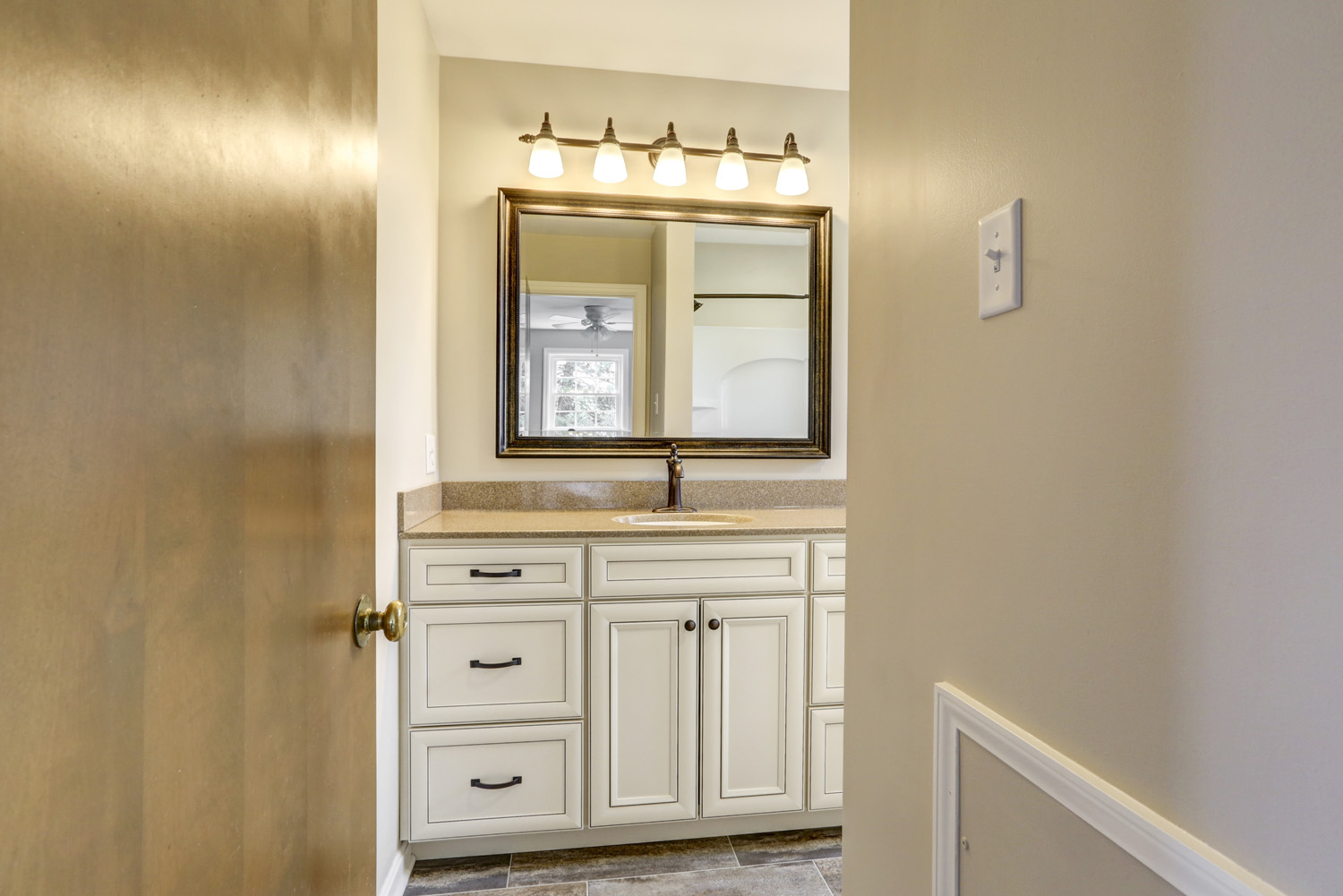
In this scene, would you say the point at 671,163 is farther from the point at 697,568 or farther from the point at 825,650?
the point at 825,650

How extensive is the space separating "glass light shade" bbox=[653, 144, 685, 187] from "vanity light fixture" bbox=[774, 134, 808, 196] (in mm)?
364

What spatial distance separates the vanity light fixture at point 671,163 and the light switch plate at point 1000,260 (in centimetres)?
175

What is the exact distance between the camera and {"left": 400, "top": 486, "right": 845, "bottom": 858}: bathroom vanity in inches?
71.1

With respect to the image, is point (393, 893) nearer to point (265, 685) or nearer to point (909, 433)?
point (265, 685)

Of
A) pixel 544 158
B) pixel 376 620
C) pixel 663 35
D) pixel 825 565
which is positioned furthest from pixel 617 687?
pixel 663 35

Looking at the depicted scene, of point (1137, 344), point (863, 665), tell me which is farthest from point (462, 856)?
point (1137, 344)

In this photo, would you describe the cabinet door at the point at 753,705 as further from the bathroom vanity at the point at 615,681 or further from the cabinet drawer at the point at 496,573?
the cabinet drawer at the point at 496,573

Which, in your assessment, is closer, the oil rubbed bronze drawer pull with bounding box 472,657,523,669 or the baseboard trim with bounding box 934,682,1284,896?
the baseboard trim with bounding box 934,682,1284,896

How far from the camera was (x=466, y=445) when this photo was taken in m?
2.31

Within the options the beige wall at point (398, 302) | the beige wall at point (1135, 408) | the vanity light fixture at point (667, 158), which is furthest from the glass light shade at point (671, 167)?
the beige wall at point (1135, 408)

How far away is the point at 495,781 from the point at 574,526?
27.6 inches

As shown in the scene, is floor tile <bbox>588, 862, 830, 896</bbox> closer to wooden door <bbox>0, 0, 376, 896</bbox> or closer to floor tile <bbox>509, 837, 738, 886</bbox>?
floor tile <bbox>509, 837, 738, 886</bbox>

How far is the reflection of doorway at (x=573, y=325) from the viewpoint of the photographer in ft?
7.68

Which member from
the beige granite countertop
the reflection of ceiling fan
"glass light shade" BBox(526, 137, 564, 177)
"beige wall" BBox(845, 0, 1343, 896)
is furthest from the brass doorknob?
"glass light shade" BBox(526, 137, 564, 177)
